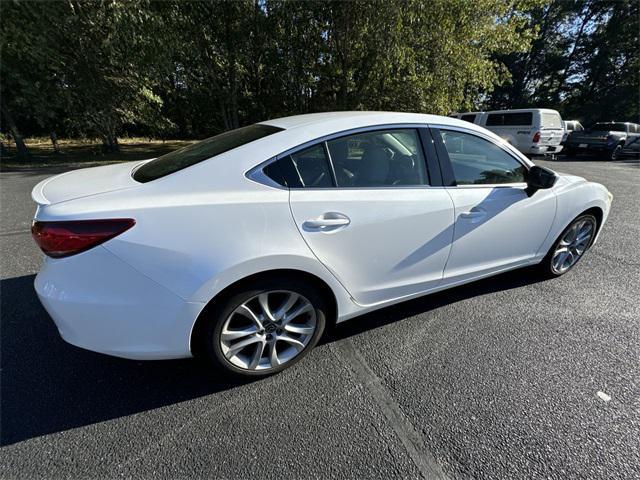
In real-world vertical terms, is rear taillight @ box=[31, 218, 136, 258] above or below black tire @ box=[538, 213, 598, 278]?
above

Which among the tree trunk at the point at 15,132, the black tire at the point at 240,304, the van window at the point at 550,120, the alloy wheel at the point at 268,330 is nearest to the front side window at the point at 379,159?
the black tire at the point at 240,304

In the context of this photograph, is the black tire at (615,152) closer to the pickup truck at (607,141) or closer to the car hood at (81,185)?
the pickup truck at (607,141)

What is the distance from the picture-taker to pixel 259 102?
58.6 ft

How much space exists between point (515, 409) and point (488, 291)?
4.56 feet

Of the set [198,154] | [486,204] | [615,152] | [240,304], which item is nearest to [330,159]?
[198,154]

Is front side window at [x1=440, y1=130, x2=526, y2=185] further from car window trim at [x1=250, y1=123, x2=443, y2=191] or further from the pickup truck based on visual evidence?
the pickup truck

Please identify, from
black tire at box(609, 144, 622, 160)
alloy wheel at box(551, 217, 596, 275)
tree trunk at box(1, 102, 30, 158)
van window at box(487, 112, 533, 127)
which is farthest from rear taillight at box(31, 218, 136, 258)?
black tire at box(609, 144, 622, 160)

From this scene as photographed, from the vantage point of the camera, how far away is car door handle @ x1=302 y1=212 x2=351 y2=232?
187cm

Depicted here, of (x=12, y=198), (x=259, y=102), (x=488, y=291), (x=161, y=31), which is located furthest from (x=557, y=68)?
(x=12, y=198)

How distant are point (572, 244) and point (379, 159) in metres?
2.48

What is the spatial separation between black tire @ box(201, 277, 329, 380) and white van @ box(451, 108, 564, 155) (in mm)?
14489

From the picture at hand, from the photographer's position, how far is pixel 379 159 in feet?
7.36

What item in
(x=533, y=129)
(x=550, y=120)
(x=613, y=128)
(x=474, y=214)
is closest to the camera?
(x=474, y=214)

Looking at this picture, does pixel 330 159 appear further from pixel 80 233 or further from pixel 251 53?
pixel 251 53
